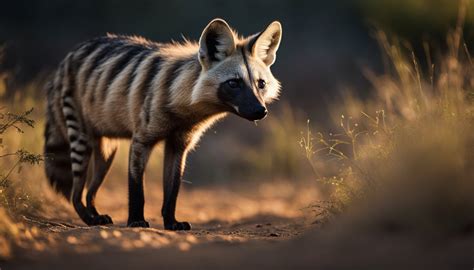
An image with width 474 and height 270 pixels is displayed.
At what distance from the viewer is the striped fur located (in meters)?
6.23

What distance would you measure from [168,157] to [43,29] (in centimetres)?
2089

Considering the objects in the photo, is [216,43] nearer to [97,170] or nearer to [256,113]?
[256,113]

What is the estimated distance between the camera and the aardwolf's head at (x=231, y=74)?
6.07 m

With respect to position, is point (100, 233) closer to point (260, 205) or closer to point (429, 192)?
point (429, 192)

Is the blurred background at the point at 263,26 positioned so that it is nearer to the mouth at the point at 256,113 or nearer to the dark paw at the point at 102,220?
the dark paw at the point at 102,220

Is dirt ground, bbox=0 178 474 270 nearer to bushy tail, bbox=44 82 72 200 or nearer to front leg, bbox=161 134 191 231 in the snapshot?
front leg, bbox=161 134 191 231

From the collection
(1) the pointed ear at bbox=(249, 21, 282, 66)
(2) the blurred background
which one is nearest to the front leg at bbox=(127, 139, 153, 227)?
(1) the pointed ear at bbox=(249, 21, 282, 66)

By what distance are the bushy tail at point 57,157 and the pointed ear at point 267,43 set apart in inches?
101

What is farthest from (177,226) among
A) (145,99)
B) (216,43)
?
(216,43)

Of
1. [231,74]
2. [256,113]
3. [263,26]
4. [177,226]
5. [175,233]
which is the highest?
[263,26]

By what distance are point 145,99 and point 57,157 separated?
1703mm

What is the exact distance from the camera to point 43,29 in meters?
26.0

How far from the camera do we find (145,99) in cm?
649

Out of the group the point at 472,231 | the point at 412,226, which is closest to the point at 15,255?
the point at 412,226
